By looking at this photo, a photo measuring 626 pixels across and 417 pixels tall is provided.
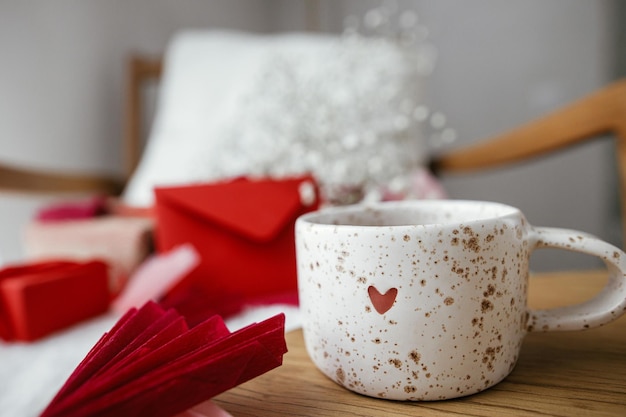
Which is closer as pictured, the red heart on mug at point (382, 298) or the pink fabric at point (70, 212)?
the red heart on mug at point (382, 298)

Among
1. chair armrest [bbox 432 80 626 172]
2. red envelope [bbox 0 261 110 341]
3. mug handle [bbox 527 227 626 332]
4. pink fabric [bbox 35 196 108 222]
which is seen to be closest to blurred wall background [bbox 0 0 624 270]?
pink fabric [bbox 35 196 108 222]

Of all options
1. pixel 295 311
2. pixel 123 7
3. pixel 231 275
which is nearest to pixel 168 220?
pixel 231 275

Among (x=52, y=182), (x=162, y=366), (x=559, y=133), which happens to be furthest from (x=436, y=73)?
(x=162, y=366)

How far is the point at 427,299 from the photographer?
235 mm

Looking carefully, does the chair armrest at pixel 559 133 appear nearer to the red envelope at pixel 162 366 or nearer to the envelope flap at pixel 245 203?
the envelope flap at pixel 245 203

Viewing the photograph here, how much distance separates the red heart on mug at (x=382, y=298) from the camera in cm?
24

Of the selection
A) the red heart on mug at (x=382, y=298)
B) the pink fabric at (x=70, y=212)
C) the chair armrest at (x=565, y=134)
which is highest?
the chair armrest at (x=565, y=134)

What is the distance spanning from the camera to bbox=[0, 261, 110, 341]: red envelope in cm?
51

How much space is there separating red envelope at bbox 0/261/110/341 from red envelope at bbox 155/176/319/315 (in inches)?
3.6

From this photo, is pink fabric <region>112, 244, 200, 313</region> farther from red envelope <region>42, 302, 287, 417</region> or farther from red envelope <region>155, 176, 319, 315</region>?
red envelope <region>42, 302, 287, 417</region>

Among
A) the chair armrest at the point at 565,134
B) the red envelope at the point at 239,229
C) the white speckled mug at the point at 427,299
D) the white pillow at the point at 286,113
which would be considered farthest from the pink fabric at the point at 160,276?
the chair armrest at the point at 565,134

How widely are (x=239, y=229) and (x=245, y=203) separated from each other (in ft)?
0.10

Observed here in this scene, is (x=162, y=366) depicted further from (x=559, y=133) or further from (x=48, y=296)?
(x=559, y=133)

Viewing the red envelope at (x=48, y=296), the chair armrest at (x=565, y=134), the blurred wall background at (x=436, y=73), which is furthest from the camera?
the blurred wall background at (x=436, y=73)
